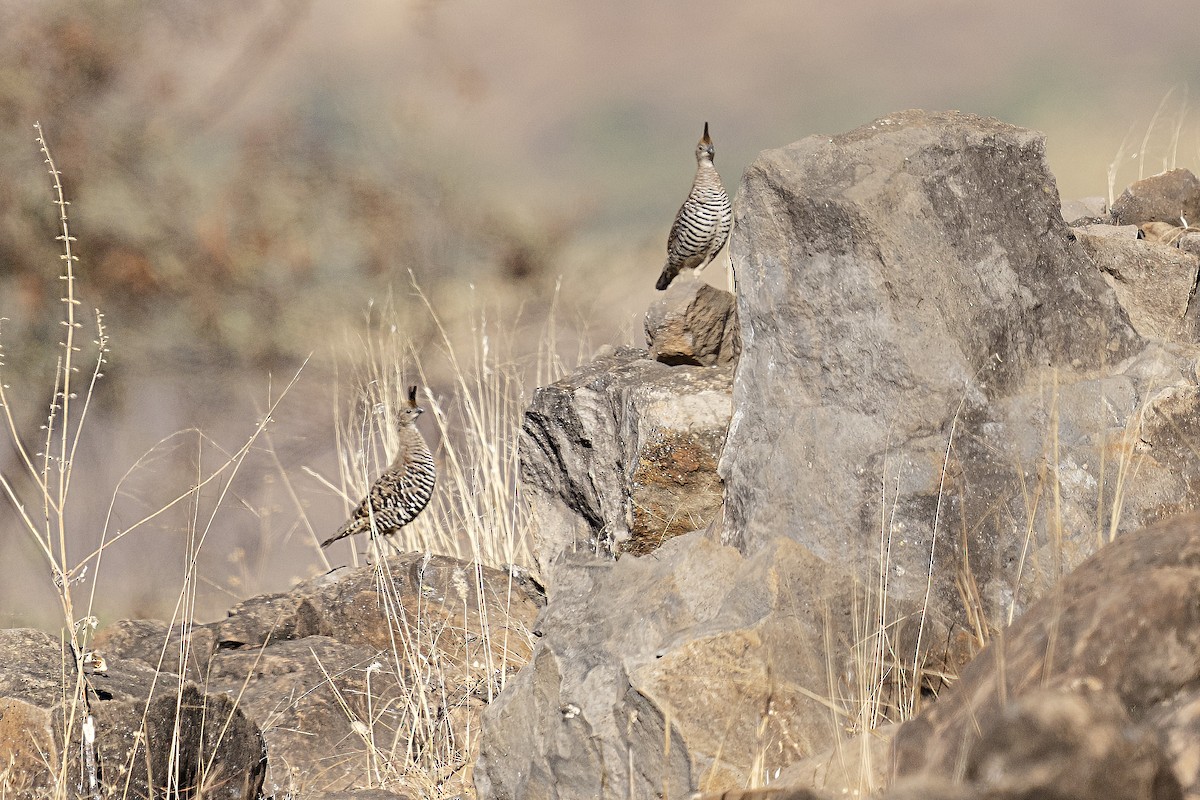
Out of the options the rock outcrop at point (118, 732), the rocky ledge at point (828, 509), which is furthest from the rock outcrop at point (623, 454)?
the rock outcrop at point (118, 732)

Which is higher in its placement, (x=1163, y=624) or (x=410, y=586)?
(x=410, y=586)

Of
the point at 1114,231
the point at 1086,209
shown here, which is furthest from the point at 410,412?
the point at 1114,231

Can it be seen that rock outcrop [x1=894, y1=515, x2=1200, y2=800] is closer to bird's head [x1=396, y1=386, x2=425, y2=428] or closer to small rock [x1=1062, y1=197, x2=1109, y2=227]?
small rock [x1=1062, y1=197, x2=1109, y2=227]

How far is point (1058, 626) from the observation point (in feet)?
6.28

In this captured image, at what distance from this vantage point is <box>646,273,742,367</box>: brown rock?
431 centimetres

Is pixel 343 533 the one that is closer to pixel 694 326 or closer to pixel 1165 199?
pixel 694 326

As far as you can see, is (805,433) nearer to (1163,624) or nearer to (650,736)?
(650,736)

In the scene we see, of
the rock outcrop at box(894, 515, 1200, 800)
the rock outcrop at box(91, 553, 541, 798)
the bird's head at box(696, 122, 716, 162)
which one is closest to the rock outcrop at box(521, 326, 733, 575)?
the rock outcrop at box(91, 553, 541, 798)

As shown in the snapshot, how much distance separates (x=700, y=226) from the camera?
6664 millimetres

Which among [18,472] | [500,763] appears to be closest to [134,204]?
[18,472]

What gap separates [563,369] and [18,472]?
4.57 meters

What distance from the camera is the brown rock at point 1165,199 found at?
5000mm

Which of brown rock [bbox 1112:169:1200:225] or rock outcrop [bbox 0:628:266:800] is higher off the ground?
brown rock [bbox 1112:169:1200:225]

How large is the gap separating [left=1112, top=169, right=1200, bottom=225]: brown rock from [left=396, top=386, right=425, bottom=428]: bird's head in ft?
11.9
